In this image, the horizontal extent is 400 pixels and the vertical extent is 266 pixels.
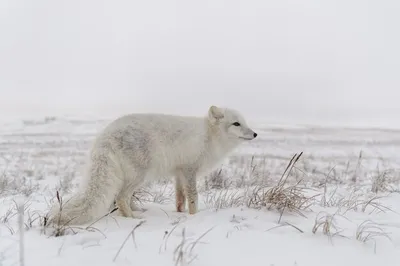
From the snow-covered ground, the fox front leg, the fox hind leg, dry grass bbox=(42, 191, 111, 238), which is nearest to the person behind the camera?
the snow-covered ground

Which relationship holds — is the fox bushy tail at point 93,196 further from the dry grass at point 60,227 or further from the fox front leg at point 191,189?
the fox front leg at point 191,189

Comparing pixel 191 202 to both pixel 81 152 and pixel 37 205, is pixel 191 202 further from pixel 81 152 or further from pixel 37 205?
pixel 81 152

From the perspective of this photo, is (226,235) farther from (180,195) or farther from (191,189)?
(180,195)

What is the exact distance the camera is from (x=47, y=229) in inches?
154

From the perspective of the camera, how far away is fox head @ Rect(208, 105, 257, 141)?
6344 mm

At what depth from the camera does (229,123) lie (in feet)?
21.2

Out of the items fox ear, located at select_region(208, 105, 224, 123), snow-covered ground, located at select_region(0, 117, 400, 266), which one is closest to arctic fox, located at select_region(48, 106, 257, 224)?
fox ear, located at select_region(208, 105, 224, 123)

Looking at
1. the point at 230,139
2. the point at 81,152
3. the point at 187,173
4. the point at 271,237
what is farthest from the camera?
the point at 81,152

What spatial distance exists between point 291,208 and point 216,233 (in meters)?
1.21

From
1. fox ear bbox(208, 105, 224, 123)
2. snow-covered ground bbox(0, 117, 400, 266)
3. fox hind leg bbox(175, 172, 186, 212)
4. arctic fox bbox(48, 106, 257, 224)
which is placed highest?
fox ear bbox(208, 105, 224, 123)

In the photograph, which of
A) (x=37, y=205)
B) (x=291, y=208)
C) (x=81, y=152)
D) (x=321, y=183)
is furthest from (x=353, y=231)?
(x=81, y=152)

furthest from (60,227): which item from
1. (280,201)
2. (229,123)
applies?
(229,123)

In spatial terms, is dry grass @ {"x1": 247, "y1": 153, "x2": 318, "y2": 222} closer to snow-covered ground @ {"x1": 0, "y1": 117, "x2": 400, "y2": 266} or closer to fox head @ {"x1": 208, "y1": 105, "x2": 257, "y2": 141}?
snow-covered ground @ {"x1": 0, "y1": 117, "x2": 400, "y2": 266}

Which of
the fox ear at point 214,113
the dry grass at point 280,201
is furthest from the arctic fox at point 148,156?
the dry grass at point 280,201
